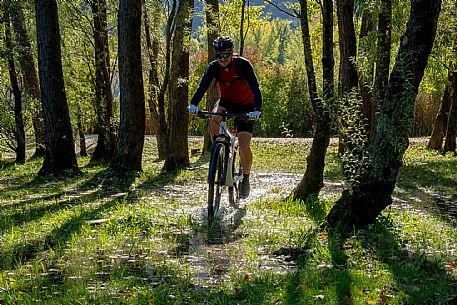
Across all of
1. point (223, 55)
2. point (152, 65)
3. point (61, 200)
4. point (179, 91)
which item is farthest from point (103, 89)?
point (223, 55)

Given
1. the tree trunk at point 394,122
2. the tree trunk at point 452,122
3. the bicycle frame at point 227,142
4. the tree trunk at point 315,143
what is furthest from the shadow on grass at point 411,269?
the tree trunk at point 452,122

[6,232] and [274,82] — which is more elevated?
[274,82]

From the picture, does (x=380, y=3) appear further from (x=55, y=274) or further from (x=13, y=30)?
(x=13, y=30)

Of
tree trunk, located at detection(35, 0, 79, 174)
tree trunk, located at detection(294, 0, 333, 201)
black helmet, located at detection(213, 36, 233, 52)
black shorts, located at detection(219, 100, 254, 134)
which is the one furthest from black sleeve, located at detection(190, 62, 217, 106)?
tree trunk, located at detection(35, 0, 79, 174)

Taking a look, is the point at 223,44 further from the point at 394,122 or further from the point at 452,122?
the point at 452,122

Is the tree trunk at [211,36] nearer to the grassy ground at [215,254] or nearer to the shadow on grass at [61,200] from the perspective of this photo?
the shadow on grass at [61,200]

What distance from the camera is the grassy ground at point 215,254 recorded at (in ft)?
13.4

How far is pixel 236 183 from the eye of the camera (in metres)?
8.35

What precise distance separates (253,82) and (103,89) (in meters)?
12.6

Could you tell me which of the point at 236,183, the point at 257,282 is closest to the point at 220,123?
the point at 236,183

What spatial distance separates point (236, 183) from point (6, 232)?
137 inches

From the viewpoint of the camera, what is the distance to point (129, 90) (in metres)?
12.0

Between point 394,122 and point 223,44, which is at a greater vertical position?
point 223,44

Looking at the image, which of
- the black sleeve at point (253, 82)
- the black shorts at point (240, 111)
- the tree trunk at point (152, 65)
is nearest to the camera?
the black sleeve at point (253, 82)
